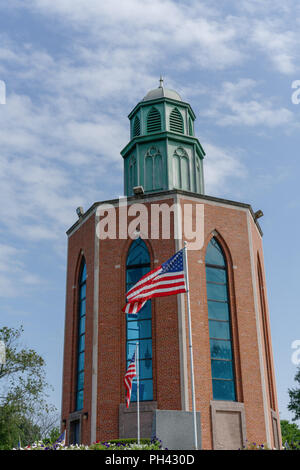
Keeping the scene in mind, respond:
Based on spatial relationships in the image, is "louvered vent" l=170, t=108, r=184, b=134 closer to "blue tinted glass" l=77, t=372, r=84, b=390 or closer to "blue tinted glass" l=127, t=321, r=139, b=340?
"blue tinted glass" l=127, t=321, r=139, b=340

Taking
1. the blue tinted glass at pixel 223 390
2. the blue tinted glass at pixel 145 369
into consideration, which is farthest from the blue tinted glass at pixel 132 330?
the blue tinted glass at pixel 223 390

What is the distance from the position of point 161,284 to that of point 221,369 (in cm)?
978

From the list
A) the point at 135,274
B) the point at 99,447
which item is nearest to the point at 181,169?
the point at 135,274

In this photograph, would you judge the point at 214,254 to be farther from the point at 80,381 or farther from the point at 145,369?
the point at 80,381

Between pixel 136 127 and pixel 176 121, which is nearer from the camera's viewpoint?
pixel 176 121

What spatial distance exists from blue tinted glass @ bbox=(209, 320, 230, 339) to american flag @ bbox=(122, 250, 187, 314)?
9376mm

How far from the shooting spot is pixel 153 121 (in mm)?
31172

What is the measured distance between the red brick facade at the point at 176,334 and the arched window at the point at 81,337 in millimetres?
250

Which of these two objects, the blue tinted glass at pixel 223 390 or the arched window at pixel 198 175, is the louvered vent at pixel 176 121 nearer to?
the arched window at pixel 198 175

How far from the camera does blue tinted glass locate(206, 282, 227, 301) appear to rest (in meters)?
25.8

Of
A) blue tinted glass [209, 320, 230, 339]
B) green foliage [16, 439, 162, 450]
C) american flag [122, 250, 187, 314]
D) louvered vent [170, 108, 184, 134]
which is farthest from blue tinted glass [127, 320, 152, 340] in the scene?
louvered vent [170, 108, 184, 134]

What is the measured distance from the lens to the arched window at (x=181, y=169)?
2963 centimetres

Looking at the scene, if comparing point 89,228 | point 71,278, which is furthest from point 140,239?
point 71,278
